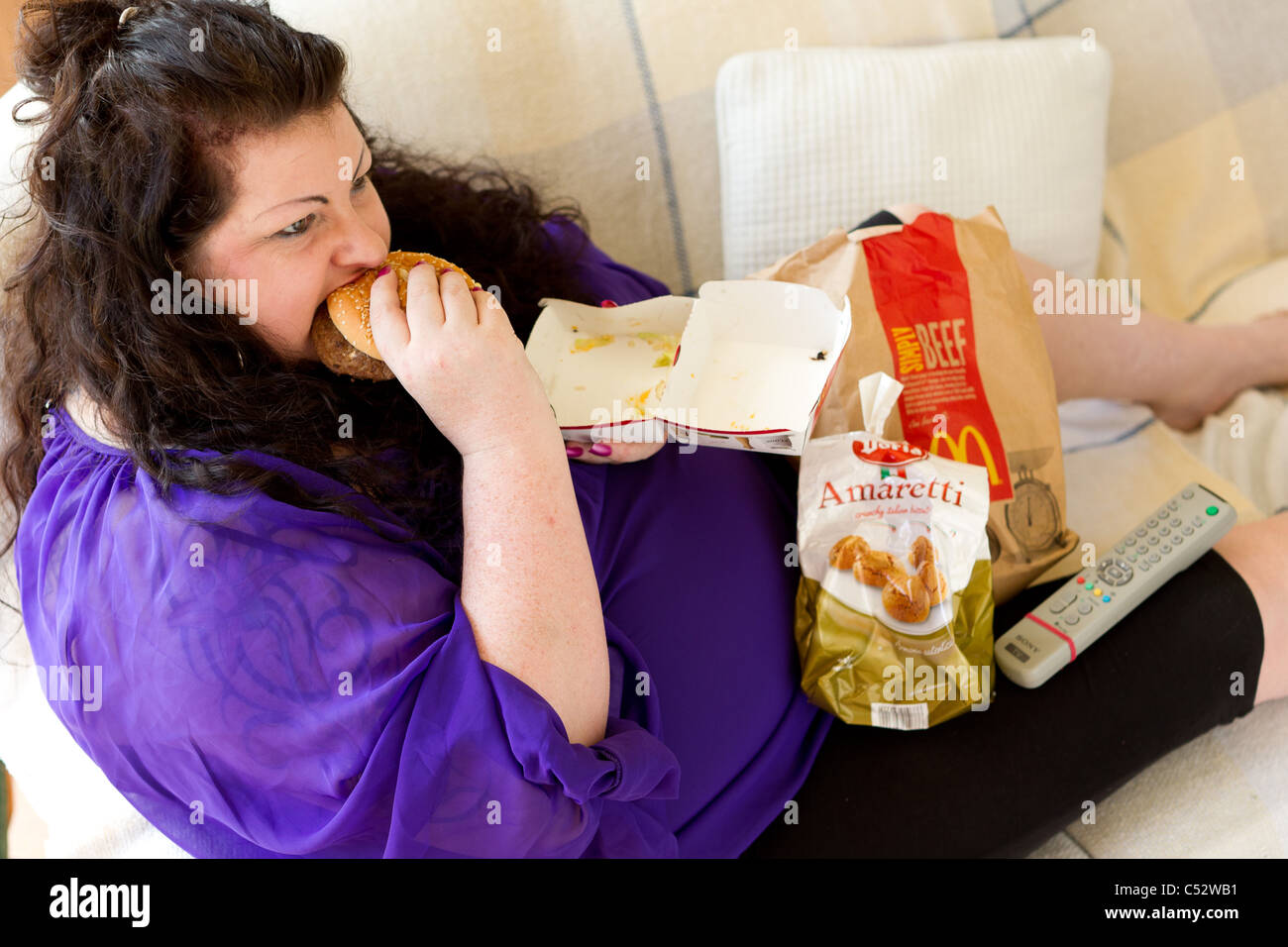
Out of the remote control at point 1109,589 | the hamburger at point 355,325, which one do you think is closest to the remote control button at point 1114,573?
the remote control at point 1109,589

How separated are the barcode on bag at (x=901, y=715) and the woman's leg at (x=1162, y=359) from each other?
52 cm

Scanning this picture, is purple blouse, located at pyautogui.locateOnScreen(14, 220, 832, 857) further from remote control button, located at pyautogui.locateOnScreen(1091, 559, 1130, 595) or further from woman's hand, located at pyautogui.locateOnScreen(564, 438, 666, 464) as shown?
remote control button, located at pyautogui.locateOnScreen(1091, 559, 1130, 595)

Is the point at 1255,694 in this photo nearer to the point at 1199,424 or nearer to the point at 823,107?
the point at 1199,424

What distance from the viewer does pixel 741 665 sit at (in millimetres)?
1006

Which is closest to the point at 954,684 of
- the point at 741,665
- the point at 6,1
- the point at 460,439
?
the point at 741,665

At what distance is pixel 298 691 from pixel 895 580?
1.78 ft

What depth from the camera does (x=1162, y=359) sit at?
1.36 meters

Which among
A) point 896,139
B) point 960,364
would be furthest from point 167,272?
point 896,139

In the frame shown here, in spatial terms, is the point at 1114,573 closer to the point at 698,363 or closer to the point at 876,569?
the point at 876,569

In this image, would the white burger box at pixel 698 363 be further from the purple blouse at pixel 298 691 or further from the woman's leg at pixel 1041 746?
the woman's leg at pixel 1041 746

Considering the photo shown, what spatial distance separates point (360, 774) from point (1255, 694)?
0.91 meters

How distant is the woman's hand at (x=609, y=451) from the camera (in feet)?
3.18

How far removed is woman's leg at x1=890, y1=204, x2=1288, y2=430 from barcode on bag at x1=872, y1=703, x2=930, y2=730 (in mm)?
524

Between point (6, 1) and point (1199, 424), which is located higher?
point (6, 1)
